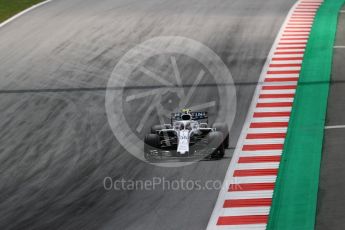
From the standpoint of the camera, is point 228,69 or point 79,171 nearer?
point 79,171

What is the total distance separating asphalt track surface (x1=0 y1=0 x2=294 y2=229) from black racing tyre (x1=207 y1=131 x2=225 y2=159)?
34 centimetres

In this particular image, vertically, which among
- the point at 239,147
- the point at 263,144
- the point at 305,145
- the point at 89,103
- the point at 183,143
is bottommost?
Result: the point at 305,145

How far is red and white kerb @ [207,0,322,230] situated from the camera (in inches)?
786

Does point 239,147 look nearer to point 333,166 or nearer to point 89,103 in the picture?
point 333,166

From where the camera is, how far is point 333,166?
22547 mm

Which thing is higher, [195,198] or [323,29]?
[195,198]

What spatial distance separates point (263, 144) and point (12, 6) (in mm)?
24518

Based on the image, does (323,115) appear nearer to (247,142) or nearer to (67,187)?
(247,142)

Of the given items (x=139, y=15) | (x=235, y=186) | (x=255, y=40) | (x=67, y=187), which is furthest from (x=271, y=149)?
(x=139, y=15)

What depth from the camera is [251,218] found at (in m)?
19.7

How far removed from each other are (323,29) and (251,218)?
20.5 meters

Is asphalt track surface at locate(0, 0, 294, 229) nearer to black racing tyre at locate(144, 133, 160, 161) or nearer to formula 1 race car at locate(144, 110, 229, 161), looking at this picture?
formula 1 race car at locate(144, 110, 229, 161)

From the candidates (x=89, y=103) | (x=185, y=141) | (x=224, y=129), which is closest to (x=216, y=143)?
(x=185, y=141)

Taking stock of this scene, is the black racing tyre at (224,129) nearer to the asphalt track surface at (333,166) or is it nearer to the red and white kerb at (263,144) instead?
the red and white kerb at (263,144)
